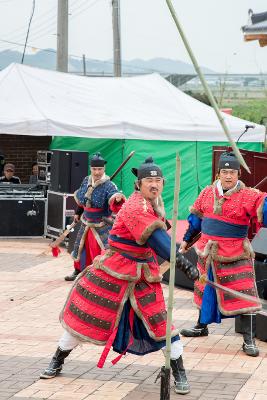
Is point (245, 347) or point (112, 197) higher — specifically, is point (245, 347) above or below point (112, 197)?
below

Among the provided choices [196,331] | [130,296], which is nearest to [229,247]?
[196,331]

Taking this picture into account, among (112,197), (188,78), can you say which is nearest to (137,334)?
(112,197)

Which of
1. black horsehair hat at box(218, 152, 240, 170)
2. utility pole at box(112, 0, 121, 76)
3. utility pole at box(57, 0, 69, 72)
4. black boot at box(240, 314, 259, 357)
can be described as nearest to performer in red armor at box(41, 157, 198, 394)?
black boot at box(240, 314, 259, 357)

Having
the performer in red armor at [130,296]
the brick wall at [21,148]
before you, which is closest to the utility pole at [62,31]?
the brick wall at [21,148]

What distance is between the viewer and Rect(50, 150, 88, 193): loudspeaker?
1634cm

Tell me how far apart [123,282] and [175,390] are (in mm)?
832

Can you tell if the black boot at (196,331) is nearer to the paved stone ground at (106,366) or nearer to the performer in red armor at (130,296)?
the paved stone ground at (106,366)

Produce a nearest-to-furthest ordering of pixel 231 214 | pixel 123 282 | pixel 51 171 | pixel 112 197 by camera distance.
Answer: pixel 123 282, pixel 231 214, pixel 112 197, pixel 51 171

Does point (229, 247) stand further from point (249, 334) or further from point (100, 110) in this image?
point (100, 110)

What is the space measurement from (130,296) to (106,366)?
3.59 feet

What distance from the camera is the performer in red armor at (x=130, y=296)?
21.5ft

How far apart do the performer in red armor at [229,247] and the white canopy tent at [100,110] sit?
9.18m

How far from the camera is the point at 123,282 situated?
6.70 m

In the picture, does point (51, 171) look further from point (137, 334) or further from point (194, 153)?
point (137, 334)
